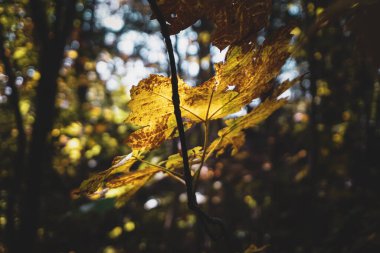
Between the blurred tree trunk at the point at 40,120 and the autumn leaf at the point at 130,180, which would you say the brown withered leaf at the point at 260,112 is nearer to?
the autumn leaf at the point at 130,180

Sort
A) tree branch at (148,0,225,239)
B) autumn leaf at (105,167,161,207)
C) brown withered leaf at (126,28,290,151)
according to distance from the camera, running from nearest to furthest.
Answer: tree branch at (148,0,225,239) → brown withered leaf at (126,28,290,151) → autumn leaf at (105,167,161,207)

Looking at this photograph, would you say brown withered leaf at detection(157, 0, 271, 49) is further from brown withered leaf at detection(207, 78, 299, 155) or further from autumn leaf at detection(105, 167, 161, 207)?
autumn leaf at detection(105, 167, 161, 207)

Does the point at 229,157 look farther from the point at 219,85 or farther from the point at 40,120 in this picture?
the point at 219,85

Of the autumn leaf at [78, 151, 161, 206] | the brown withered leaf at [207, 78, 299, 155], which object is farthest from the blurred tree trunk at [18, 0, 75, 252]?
the brown withered leaf at [207, 78, 299, 155]

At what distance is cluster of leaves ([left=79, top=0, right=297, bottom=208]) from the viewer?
559mm

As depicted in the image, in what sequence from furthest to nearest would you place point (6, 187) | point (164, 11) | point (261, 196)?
point (261, 196) → point (6, 187) → point (164, 11)

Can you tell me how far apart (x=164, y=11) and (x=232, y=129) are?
1.21 ft

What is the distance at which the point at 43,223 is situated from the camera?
2.78 meters

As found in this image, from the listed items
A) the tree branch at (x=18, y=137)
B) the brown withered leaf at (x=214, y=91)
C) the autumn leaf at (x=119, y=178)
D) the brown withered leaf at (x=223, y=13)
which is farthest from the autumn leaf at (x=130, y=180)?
the tree branch at (x=18, y=137)

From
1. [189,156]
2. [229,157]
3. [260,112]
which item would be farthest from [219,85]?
[229,157]

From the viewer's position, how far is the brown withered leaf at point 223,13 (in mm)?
544

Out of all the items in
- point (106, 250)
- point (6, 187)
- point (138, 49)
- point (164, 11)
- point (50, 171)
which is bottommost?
point (106, 250)

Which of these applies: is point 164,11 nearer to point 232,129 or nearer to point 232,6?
point 232,6

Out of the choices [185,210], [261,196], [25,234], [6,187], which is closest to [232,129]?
[25,234]
